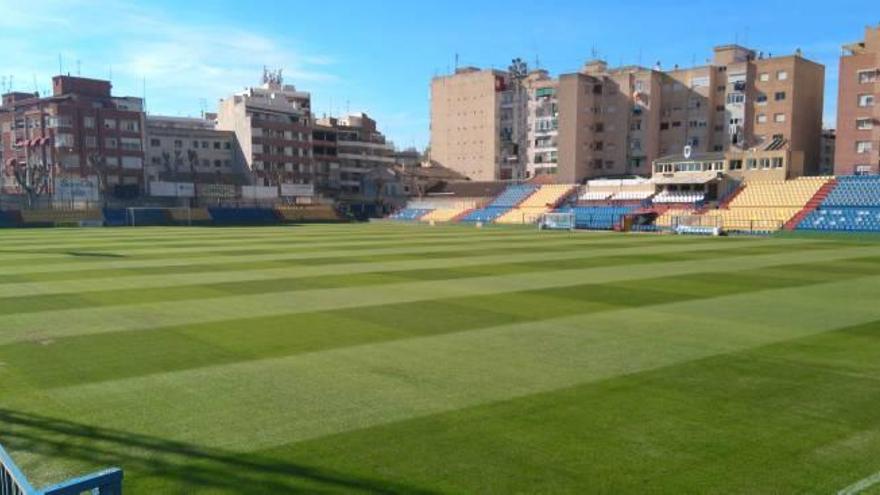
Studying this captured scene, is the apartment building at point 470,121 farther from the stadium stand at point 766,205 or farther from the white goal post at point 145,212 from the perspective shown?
the stadium stand at point 766,205

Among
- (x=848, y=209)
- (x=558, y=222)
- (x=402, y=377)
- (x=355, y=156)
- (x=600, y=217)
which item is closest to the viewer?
(x=402, y=377)

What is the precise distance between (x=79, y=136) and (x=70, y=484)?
10251 centimetres

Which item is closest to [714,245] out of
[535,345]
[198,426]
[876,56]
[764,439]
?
[535,345]

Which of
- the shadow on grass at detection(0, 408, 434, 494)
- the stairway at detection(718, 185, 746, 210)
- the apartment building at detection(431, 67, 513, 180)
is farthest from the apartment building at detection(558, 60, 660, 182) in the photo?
the shadow on grass at detection(0, 408, 434, 494)

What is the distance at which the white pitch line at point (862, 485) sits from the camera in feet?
21.7

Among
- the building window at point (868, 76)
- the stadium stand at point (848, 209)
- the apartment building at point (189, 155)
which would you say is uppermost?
the building window at point (868, 76)

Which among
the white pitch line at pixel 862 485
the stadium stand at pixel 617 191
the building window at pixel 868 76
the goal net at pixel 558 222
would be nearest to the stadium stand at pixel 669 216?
the stadium stand at pixel 617 191

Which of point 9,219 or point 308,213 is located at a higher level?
point 308,213

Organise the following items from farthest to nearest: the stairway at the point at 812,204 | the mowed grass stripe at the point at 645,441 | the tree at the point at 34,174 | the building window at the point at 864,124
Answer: the tree at the point at 34,174, the building window at the point at 864,124, the stairway at the point at 812,204, the mowed grass stripe at the point at 645,441

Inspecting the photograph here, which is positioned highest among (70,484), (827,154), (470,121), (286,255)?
(470,121)

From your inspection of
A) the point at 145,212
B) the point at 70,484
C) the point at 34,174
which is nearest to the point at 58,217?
the point at 145,212

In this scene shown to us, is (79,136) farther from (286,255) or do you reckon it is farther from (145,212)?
(286,255)

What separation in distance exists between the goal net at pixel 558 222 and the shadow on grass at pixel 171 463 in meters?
57.5

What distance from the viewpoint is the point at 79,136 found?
93000 mm
